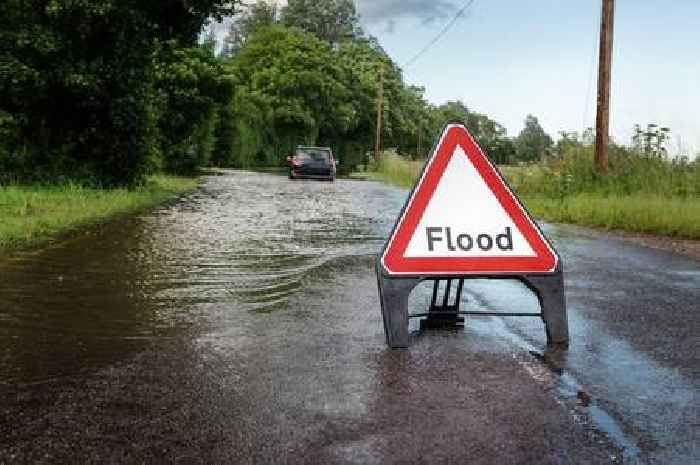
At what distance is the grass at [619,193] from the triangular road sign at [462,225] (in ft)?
29.2

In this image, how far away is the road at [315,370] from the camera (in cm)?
353

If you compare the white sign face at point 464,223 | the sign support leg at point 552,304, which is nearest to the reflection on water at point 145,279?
the white sign face at point 464,223

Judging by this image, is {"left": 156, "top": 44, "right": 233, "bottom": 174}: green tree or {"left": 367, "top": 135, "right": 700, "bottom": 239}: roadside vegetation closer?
{"left": 367, "top": 135, "right": 700, "bottom": 239}: roadside vegetation

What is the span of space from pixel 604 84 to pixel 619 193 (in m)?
2.93

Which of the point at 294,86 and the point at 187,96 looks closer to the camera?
the point at 187,96

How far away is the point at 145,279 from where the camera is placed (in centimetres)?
793

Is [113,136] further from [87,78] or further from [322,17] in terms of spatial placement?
[322,17]

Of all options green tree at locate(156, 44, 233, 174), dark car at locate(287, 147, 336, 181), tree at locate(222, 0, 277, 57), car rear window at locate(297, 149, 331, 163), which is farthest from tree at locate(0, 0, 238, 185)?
tree at locate(222, 0, 277, 57)

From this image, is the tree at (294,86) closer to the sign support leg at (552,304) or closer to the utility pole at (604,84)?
the utility pole at (604,84)

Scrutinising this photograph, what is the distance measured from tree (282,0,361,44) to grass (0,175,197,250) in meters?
89.5

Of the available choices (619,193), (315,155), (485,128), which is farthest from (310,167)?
(485,128)

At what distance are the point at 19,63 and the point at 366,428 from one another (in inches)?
643

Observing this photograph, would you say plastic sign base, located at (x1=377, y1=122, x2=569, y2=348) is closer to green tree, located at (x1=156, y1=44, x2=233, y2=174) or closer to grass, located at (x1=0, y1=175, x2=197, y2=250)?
grass, located at (x1=0, y1=175, x2=197, y2=250)

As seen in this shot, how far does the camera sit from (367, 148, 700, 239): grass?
48.3ft
